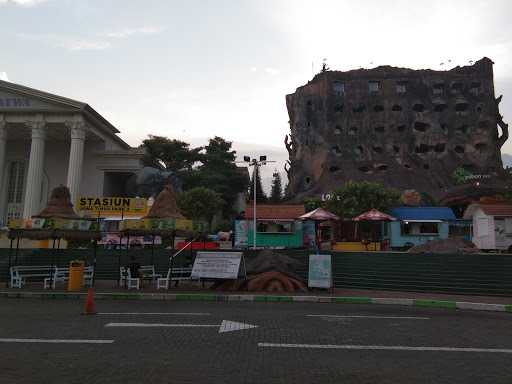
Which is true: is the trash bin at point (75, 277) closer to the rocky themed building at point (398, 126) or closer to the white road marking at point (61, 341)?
the white road marking at point (61, 341)

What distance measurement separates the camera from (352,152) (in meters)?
76.3

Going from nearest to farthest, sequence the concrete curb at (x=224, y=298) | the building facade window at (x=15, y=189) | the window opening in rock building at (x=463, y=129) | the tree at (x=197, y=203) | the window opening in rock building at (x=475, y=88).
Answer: the concrete curb at (x=224, y=298)
the tree at (x=197, y=203)
the building facade window at (x=15, y=189)
the window opening in rock building at (x=463, y=129)
the window opening in rock building at (x=475, y=88)

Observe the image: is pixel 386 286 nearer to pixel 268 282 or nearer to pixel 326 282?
pixel 326 282

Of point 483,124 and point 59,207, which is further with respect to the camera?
point 483,124

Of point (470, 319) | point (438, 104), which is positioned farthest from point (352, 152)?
point (470, 319)

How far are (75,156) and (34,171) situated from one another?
4.37 m

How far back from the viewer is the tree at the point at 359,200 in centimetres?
4284

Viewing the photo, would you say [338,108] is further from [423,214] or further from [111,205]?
[111,205]

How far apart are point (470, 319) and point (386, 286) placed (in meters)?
7.39

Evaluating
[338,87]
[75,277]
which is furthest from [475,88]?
[75,277]

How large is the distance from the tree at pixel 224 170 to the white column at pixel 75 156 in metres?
21.2

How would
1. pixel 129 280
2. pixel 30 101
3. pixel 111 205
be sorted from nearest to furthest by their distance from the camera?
1. pixel 129 280
2. pixel 111 205
3. pixel 30 101

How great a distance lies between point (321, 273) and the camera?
17453mm

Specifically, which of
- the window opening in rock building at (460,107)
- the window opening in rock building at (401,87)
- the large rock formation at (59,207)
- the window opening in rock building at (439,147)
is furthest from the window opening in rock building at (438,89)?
the large rock formation at (59,207)
